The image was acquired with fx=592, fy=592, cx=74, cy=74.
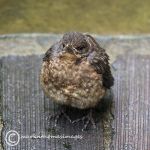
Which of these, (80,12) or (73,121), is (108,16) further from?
(73,121)

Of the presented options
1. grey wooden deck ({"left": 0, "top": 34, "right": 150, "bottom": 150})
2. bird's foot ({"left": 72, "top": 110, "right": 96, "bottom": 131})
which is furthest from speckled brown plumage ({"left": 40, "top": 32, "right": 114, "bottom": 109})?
grey wooden deck ({"left": 0, "top": 34, "right": 150, "bottom": 150})

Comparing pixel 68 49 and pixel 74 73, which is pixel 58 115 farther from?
pixel 68 49

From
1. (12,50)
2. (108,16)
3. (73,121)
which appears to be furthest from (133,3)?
(73,121)

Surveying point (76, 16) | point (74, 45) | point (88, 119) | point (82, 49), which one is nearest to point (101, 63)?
point (82, 49)

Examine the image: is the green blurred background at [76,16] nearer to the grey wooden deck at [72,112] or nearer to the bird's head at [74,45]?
the grey wooden deck at [72,112]

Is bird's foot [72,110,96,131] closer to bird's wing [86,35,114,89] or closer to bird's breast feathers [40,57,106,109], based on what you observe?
bird's breast feathers [40,57,106,109]

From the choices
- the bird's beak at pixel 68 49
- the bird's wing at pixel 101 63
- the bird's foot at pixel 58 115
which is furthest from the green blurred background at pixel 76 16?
the bird's beak at pixel 68 49
